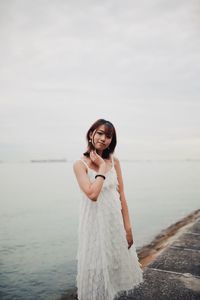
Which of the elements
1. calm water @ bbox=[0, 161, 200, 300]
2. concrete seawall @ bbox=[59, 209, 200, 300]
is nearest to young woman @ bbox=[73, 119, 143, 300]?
concrete seawall @ bbox=[59, 209, 200, 300]

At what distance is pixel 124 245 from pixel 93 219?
0.41 m

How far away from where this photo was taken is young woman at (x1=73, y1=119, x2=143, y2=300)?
2594mm

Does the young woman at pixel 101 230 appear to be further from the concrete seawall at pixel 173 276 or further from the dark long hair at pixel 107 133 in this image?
the concrete seawall at pixel 173 276

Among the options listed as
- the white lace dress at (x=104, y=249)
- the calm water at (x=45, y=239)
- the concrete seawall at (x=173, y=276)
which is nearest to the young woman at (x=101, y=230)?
the white lace dress at (x=104, y=249)

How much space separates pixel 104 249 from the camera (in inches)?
102

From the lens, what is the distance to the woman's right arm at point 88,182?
246 centimetres

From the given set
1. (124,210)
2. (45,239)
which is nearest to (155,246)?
(45,239)

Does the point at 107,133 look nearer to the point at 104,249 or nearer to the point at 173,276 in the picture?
the point at 104,249

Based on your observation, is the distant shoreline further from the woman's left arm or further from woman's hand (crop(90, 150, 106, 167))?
woman's hand (crop(90, 150, 106, 167))

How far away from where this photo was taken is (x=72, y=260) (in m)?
9.56

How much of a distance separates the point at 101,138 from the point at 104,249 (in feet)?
3.31

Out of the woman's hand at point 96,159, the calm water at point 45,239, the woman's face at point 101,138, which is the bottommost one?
the calm water at point 45,239

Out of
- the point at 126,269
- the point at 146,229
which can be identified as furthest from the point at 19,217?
the point at 126,269

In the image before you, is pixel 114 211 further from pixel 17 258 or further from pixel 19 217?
pixel 19 217
